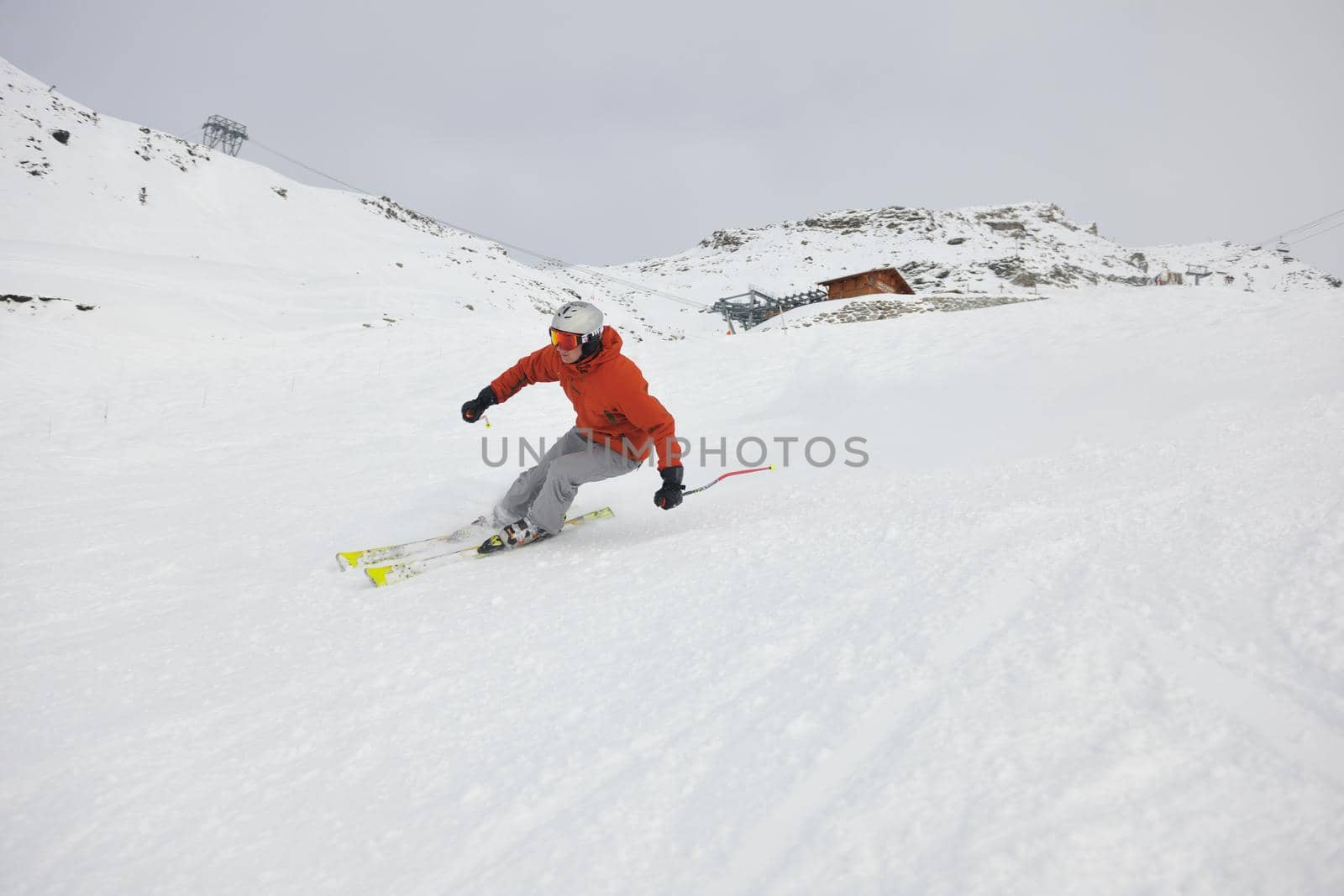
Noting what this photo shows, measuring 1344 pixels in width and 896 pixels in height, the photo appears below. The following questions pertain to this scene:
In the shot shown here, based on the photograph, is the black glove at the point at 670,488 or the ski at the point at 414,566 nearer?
the ski at the point at 414,566

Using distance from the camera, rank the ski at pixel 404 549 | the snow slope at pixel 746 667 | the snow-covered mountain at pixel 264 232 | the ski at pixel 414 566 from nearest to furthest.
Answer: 1. the snow slope at pixel 746 667
2. the ski at pixel 414 566
3. the ski at pixel 404 549
4. the snow-covered mountain at pixel 264 232

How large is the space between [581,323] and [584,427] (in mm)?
1032

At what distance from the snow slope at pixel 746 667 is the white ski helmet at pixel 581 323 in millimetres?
1610

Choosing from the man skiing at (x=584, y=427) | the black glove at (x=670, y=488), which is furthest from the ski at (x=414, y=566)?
the black glove at (x=670, y=488)

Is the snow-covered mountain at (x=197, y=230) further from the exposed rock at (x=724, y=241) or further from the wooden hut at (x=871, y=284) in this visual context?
the exposed rock at (x=724, y=241)

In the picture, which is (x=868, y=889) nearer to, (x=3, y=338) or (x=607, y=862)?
(x=607, y=862)

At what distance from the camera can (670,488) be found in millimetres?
5000

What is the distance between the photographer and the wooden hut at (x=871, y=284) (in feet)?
116

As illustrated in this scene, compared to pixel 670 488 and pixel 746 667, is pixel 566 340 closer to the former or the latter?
pixel 670 488

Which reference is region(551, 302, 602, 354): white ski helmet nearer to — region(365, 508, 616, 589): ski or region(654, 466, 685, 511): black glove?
region(654, 466, 685, 511): black glove

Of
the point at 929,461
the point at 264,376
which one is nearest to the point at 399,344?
the point at 264,376

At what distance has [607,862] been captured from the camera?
1.85m

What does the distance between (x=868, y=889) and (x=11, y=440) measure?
10.3 m

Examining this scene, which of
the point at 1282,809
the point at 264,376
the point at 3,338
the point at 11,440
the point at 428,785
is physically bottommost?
the point at 428,785
